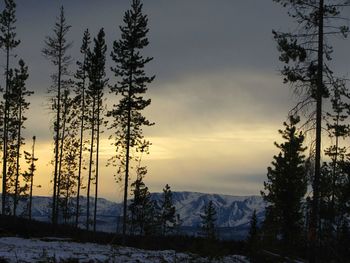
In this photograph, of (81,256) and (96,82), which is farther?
(96,82)

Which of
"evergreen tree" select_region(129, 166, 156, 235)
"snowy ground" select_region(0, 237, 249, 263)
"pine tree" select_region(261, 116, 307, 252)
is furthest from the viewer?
"evergreen tree" select_region(129, 166, 156, 235)

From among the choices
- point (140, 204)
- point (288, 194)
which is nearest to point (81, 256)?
point (288, 194)

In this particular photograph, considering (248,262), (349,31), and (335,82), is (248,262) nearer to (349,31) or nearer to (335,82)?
(335,82)

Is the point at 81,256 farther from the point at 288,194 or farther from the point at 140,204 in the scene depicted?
the point at 140,204

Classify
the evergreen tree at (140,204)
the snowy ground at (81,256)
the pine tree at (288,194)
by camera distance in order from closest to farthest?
the snowy ground at (81,256), the pine tree at (288,194), the evergreen tree at (140,204)

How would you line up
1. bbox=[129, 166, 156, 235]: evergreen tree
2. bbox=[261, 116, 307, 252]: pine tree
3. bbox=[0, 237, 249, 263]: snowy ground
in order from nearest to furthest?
bbox=[0, 237, 249, 263]: snowy ground < bbox=[261, 116, 307, 252]: pine tree < bbox=[129, 166, 156, 235]: evergreen tree

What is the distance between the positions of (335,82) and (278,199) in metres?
27.1

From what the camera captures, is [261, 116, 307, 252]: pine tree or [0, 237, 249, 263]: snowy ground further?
[261, 116, 307, 252]: pine tree

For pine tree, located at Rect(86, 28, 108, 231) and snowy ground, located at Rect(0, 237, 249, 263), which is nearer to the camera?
snowy ground, located at Rect(0, 237, 249, 263)

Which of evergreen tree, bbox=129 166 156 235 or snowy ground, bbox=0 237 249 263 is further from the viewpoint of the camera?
evergreen tree, bbox=129 166 156 235

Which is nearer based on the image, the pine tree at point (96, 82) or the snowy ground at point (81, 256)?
the snowy ground at point (81, 256)

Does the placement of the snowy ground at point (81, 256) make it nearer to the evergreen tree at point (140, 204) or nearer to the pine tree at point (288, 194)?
the pine tree at point (288, 194)

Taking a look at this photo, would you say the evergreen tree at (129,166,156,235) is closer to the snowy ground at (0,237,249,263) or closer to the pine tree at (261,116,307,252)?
the pine tree at (261,116,307,252)

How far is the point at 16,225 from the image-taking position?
109 feet
